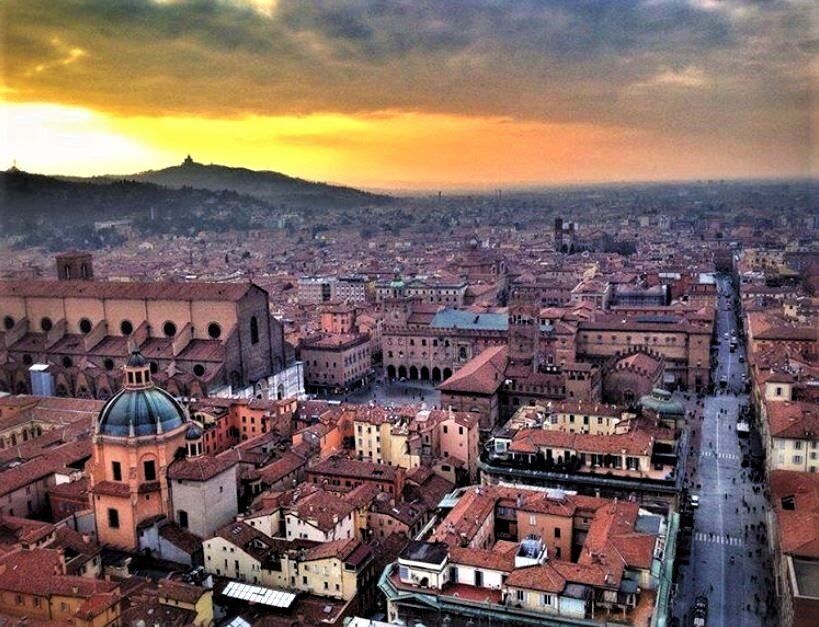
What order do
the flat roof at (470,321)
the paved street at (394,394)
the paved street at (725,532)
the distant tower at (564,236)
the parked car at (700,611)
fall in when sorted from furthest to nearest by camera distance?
the distant tower at (564,236) → the flat roof at (470,321) → the paved street at (394,394) → the paved street at (725,532) → the parked car at (700,611)

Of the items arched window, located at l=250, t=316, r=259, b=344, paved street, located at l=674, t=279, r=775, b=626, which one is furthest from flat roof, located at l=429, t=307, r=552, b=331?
A: paved street, located at l=674, t=279, r=775, b=626

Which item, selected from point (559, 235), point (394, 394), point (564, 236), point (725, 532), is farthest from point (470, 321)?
point (564, 236)

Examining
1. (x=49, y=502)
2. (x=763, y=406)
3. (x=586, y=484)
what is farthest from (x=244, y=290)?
(x=763, y=406)

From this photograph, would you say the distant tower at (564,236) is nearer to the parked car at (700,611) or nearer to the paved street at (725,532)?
the paved street at (725,532)

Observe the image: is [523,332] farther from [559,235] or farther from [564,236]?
[564,236]

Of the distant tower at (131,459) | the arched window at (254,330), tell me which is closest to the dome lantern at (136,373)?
the distant tower at (131,459)

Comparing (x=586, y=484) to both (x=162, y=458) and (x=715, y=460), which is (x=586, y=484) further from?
(x=162, y=458)
